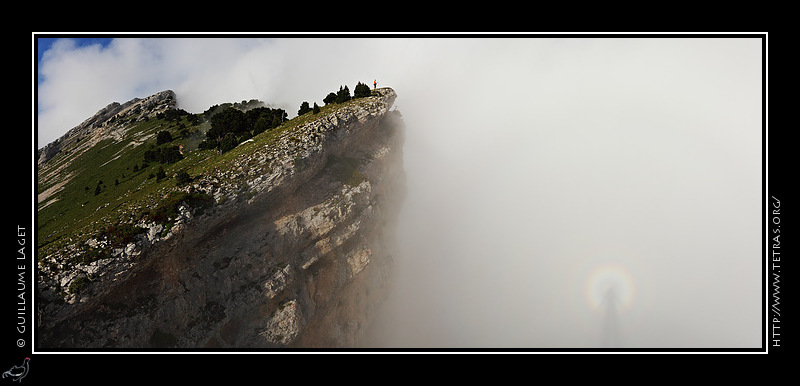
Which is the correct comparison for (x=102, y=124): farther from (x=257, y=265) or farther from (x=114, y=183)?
(x=257, y=265)

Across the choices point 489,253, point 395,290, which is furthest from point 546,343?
point 395,290

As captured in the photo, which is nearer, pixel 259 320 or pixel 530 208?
pixel 259 320

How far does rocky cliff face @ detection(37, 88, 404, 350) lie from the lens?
25.4 metres

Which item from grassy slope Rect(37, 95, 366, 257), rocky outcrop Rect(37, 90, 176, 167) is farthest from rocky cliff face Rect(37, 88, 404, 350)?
rocky outcrop Rect(37, 90, 176, 167)

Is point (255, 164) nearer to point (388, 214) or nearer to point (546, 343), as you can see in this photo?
point (388, 214)

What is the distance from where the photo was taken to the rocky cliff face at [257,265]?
83.2ft

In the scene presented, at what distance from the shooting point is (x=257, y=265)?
34156 millimetres

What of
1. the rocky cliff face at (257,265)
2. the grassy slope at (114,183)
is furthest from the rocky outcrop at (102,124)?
the rocky cliff face at (257,265)

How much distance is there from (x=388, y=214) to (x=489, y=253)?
62.8 m

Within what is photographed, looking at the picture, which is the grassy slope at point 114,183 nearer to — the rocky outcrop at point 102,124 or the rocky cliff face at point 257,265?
the rocky cliff face at point 257,265

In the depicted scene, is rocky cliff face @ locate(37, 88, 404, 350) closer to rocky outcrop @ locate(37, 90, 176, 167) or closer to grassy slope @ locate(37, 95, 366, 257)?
grassy slope @ locate(37, 95, 366, 257)

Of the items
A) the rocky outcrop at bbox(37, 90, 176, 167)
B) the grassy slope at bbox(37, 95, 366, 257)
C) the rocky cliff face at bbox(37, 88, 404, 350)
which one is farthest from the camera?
the rocky outcrop at bbox(37, 90, 176, 167)

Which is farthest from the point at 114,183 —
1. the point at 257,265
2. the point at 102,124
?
Result: the point at 102,124
